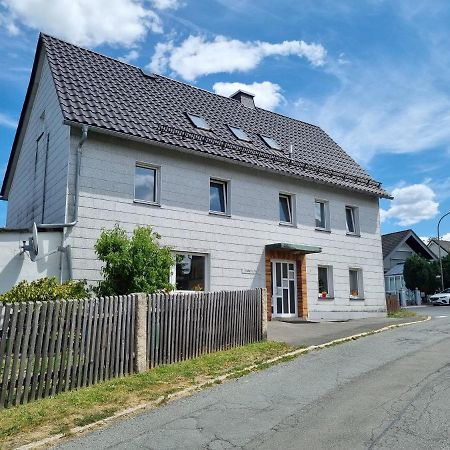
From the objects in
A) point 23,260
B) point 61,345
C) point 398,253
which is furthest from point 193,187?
point 398,253

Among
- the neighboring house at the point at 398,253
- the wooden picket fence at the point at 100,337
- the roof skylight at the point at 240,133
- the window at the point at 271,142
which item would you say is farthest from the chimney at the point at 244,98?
the neighboring house at the point at 398,253

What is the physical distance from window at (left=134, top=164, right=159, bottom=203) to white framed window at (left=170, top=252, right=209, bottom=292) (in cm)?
196

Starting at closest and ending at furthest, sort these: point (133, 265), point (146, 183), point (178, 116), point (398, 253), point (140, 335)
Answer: point (140, 335) → point (133, 265) → point (146, 183) → point (178, 116) → point (398, 253)

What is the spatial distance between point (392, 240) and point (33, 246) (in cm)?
3688

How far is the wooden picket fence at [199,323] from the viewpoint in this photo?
30.0 feet

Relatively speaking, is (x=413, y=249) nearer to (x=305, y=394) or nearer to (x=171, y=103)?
(x=171, y=103)

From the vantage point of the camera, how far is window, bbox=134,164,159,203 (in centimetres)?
1440

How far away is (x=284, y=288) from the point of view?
17562mm

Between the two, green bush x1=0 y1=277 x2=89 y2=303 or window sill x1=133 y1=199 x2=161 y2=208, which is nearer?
green bush x1=0 y1=277 x2=89 y2=303

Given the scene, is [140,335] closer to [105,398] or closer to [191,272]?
[105,398]

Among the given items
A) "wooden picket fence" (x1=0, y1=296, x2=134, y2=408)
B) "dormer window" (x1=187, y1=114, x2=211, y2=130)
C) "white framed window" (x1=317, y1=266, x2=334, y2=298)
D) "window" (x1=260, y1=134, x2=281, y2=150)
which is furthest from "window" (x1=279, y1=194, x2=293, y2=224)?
"wooden picket fence" (x1=0, y1=296, x2=134, y2=408)

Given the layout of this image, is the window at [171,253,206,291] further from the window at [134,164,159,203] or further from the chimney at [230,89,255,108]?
the chimney at [230,89,255,108]

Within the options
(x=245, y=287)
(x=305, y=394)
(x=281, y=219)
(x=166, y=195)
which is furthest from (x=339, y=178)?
(x=305, y=394)

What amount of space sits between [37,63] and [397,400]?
16.0 metres
